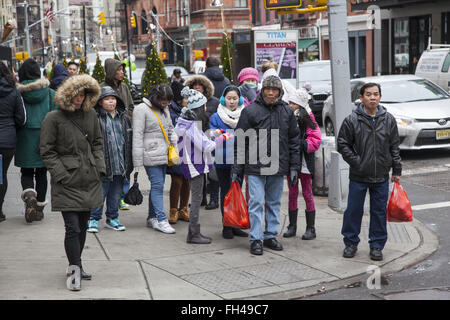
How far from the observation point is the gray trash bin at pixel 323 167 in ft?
32.9

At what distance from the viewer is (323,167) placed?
33.3 ft

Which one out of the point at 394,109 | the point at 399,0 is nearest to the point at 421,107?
the point at 394,109

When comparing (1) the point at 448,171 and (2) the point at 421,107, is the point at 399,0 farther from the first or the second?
(1) the point at 448,171

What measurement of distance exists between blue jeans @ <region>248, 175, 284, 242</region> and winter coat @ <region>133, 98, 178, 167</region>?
1207mm

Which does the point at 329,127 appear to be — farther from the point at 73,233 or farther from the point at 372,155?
the point at 73,233

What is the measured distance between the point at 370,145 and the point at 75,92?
2832mm

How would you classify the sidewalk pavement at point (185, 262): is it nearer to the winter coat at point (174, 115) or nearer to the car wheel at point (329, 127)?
the winter coat at point (174, 115)

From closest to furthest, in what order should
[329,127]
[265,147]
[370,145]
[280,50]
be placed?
1. [370,145]
2. [265,147]
3. [280,50]
4. [329,127]

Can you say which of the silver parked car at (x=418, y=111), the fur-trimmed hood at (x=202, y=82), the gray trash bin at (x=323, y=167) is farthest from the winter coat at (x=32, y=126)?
the silver parked car at (x=418, y=111)

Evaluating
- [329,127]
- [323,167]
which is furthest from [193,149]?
[329,127]

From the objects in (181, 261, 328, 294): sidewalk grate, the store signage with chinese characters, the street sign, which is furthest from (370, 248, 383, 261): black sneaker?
the store signage with chinese characters

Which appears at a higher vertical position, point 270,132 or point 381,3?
point 381,3

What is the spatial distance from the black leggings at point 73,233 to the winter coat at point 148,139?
1.83 metres

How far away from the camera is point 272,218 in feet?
23.6
